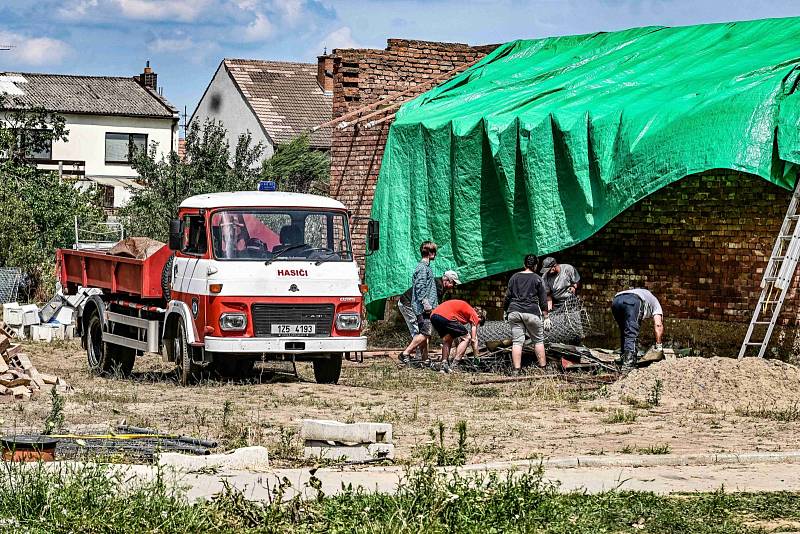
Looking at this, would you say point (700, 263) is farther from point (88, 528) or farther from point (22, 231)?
point (22, 231)

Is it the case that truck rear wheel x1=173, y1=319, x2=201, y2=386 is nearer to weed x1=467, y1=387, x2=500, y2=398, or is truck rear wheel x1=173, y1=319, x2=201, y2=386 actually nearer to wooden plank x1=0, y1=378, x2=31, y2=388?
wooden plank x1=0, y1=378, x2=31, y2=388

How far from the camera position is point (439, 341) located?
71.6 ft

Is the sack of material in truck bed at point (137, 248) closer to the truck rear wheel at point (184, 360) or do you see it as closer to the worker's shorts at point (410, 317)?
the truck rear wheel at point (184, 360)

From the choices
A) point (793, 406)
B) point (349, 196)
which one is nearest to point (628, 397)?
point (793, 406)

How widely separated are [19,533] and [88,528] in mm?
350

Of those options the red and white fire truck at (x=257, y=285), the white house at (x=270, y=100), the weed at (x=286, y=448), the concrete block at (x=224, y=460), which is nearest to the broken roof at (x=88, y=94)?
the white house at (x=270, y=100)

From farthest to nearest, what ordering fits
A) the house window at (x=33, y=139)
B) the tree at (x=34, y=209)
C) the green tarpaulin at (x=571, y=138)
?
1. the house window at (x=33, y=139)
2. the tree at (x=34, y=209)
3. the green tarpaulin at (x=571, y=138)

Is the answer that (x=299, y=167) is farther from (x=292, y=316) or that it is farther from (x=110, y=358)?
(x=292, y=316)

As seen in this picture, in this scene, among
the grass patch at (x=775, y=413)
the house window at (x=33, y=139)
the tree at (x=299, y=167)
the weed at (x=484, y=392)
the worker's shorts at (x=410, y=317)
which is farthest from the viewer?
the tree at (x=299, y=167)

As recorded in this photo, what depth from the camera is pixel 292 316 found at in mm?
15539

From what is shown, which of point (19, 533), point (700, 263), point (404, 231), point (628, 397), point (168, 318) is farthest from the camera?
point (404, 231)

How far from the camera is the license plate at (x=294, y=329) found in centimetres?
1548

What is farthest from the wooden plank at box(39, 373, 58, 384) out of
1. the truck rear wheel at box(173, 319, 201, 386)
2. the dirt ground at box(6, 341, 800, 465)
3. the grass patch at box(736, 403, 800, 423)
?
the grass patch at box(736, 403, 800, 423)

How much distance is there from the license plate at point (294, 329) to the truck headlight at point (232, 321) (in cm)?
35
